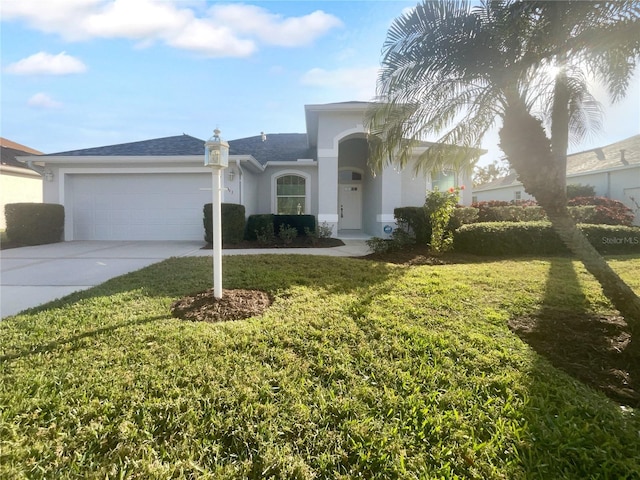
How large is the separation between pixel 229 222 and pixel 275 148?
275 inches

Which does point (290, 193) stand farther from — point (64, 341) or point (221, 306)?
point (64, 341)

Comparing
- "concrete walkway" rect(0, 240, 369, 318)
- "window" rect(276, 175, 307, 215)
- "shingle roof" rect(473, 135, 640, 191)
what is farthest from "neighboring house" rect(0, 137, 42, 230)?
Answer: "shingle roof" rect(473, 135, 640, 191)

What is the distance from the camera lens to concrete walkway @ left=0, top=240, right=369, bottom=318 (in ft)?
14.7

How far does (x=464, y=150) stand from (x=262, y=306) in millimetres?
5692

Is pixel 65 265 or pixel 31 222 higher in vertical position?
pixel 31 222

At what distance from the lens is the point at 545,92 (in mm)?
4812

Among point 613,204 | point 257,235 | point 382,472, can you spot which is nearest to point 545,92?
point 382,472

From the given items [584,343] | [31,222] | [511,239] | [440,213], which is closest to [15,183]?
[31,222]

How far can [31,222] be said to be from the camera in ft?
31.6

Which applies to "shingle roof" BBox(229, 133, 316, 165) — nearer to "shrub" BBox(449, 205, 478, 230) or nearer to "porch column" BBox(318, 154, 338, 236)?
"porch column" BBox(318, 154, 338, 236)

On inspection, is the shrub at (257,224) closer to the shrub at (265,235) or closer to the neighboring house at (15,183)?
the shrub at (265,235)

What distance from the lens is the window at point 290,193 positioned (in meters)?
13.6

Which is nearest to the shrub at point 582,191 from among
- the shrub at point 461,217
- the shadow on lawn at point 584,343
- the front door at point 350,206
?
the shrub at point 461,217

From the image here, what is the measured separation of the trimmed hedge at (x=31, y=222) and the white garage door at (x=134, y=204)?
774mm
